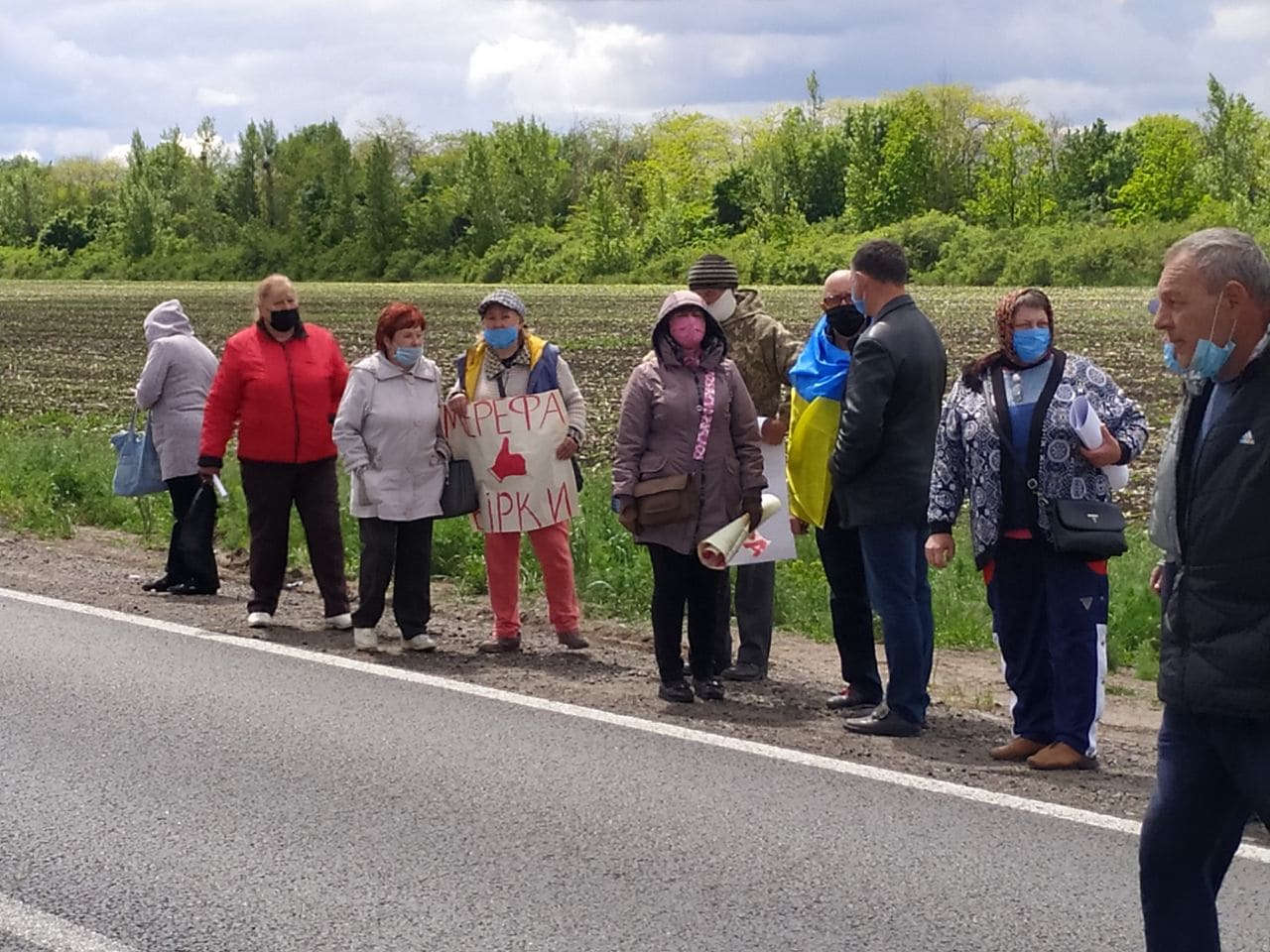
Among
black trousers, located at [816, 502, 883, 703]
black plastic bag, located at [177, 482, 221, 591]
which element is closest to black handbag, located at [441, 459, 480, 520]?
black trousers, located at [816, 502, 883, 703]

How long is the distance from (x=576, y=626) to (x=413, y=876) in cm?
420

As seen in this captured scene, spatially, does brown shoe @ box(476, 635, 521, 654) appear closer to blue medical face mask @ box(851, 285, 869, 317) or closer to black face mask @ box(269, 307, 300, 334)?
black face mask @ box(269, 307, 300, 334)

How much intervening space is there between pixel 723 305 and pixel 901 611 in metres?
1.98

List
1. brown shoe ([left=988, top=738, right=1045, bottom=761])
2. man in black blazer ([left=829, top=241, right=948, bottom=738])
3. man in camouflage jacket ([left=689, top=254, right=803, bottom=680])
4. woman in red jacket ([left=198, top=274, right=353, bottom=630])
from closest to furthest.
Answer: brown shoe ([left=988, top=738, right=1045, bottom=761])
man in black blazer ([left=829, top=241, right=948, bottom=738])
man in camouflage jacket ([left=689, top=254, right=803, bottom=680])
woman in red jacket ([left=198, top=274, right=353, bottom=630])

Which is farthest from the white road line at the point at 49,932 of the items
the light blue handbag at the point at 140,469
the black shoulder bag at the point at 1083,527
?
the light blue handbag at the point at 140,469

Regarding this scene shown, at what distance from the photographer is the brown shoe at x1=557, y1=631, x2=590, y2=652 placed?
9.43 m

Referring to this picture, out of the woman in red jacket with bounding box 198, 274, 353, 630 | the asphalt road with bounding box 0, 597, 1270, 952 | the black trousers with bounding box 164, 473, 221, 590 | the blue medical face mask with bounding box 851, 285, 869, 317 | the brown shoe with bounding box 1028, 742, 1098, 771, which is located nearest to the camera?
the asphalt road with bounding box 0, 597, 1270, 952

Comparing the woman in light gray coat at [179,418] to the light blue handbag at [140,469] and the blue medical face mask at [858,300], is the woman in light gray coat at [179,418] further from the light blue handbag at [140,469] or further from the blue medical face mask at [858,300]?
the blue medical face mask at [858,300]

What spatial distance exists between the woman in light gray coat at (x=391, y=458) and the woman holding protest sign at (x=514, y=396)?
288 millimetres

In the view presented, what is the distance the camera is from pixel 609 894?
5184 mm

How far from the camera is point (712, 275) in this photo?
858 centimetres

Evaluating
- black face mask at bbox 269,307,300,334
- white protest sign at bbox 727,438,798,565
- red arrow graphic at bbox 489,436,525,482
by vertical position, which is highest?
black face mask at bbox 269,307,300,334

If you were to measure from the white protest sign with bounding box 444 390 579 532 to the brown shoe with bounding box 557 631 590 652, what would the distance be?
0.60 m

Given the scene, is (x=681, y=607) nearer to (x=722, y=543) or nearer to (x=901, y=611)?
(x=722, y=543)
